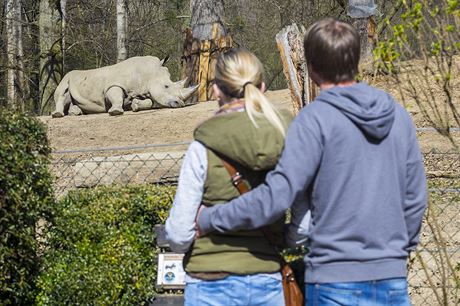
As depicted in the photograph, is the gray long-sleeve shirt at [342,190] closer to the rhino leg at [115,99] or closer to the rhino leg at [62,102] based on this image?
the rhino leg at [115,99]

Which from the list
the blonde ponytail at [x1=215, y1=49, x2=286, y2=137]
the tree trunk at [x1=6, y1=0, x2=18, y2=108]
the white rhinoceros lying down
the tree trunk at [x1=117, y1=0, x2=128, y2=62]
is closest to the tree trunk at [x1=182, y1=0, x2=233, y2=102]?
the white rhinoceros lying down

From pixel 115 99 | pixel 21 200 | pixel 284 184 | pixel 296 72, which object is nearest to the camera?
pixel 284 184

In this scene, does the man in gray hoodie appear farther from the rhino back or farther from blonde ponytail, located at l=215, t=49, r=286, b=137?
the rhino back

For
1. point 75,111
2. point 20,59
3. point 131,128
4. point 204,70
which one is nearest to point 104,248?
point 131,128

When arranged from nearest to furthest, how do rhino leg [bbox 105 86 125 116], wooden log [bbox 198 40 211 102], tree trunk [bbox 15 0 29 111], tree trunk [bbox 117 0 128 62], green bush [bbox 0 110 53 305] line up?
green bush [bbox 0 110 53 305]
rhino leg [bbox 105 86 125 116]
wooden log [bbox 198 40 211 102]
tree trunk [bbox 117 0 128 62]
tree trunk [bbox 15 0 29 111]

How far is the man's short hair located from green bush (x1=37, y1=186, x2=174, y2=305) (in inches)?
96.2

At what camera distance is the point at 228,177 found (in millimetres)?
3219

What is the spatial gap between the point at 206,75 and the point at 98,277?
34.3 feet

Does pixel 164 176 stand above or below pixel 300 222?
below

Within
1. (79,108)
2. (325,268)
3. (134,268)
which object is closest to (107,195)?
(134,268)

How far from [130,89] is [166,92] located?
0.62 meters

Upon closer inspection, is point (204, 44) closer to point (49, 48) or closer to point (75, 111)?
point (75, 111)

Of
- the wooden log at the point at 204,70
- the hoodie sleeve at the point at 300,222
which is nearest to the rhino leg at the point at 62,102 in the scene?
the wooden log at the point at 204,70

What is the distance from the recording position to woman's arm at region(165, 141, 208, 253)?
10.5 feet
